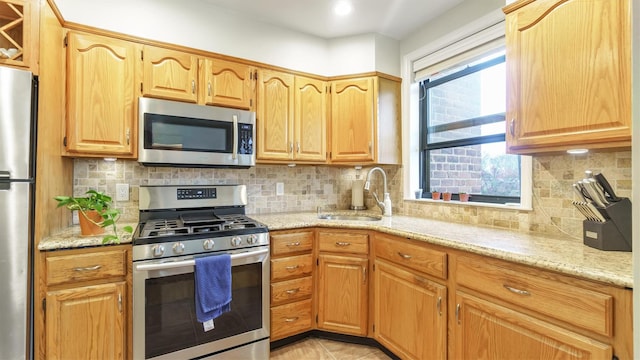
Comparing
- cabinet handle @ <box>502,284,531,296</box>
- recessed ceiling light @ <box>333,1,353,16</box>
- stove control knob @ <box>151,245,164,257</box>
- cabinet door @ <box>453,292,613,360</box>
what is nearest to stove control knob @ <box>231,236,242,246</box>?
stove control knob @ <box>151,245,164,257</box>

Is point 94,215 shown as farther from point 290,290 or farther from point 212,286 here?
point 290,290

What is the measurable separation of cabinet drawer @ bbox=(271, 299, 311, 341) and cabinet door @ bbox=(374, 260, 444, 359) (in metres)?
0.51

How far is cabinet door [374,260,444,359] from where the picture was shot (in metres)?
1.58

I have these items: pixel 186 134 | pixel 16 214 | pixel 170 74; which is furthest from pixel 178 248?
pixel 170 74

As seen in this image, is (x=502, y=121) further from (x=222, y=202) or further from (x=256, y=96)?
(x=222, y=202)

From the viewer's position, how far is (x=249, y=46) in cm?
233

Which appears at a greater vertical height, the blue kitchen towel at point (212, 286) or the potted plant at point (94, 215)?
the potted plant at point (94, 215)

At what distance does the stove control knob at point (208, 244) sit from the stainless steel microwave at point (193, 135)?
61cm

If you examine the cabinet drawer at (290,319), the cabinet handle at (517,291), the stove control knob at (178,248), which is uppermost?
the stove control knob at (178,248)

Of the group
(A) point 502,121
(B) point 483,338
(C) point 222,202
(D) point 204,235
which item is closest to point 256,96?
(C) point 222,202

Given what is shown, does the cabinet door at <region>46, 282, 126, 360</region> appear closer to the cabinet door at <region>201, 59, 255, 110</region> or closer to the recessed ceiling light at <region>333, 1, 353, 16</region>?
the cabinet door at <region>201, 59, 255, 110</region>

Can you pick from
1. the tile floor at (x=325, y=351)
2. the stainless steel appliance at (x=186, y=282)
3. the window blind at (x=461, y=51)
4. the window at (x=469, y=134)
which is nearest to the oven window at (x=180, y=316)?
the stainless steel appliance at (x=186, y=282)

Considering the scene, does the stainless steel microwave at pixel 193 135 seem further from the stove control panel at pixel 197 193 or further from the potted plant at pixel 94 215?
the potted plant at pixel 94 215

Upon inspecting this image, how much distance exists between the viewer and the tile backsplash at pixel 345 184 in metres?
1.55
